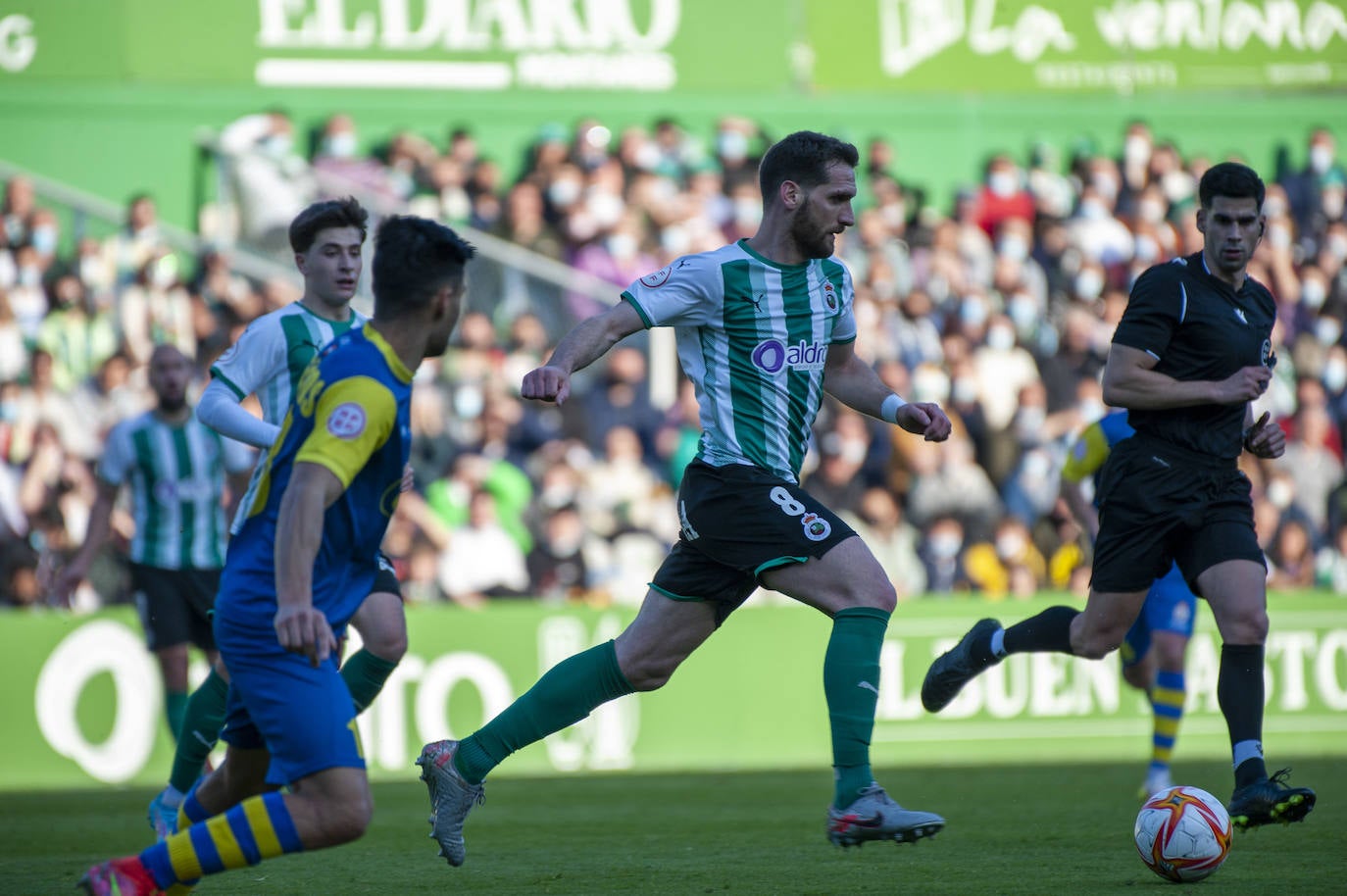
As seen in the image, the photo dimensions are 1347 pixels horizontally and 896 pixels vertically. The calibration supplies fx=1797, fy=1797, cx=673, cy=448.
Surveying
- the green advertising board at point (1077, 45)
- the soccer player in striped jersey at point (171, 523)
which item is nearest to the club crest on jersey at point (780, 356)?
the soccer player in striped jersey at point (171, 523)

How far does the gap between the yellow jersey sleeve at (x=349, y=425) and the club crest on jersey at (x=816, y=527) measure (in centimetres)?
162

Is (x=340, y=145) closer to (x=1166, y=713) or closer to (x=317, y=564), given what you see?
(x=1166, y=713)

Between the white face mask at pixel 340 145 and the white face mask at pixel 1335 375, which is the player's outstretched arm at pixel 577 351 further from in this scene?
the white face mask at pixel 1335 375

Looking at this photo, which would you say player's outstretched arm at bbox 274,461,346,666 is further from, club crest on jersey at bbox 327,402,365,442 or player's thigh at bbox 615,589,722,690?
player's thigh at bbox 615,589,722,690

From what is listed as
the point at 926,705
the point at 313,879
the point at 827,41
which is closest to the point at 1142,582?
the point at 926,705

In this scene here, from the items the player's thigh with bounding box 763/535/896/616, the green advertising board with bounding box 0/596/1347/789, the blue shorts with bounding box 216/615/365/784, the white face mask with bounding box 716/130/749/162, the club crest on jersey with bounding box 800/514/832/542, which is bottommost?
the green advertising board with bounding box 0/596/1347/789

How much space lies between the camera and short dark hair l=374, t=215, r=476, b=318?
4605 mm

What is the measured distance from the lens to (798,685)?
13078mm

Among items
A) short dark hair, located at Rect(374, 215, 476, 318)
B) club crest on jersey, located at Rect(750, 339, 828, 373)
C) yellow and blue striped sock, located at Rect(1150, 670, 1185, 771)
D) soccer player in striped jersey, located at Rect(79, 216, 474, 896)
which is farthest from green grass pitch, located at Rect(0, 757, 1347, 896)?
short dark hair, located at Rect(374, 215, 476, 318)

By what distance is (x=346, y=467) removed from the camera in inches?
174

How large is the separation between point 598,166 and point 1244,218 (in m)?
10.1

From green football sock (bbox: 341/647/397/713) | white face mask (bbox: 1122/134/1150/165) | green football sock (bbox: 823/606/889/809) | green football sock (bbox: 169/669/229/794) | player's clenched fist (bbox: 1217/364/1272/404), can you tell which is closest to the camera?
green football sock (bbox: 823/606/889/809)

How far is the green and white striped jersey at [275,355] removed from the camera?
6.80m

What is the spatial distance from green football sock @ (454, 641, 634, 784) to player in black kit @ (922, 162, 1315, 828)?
206 centimetres
